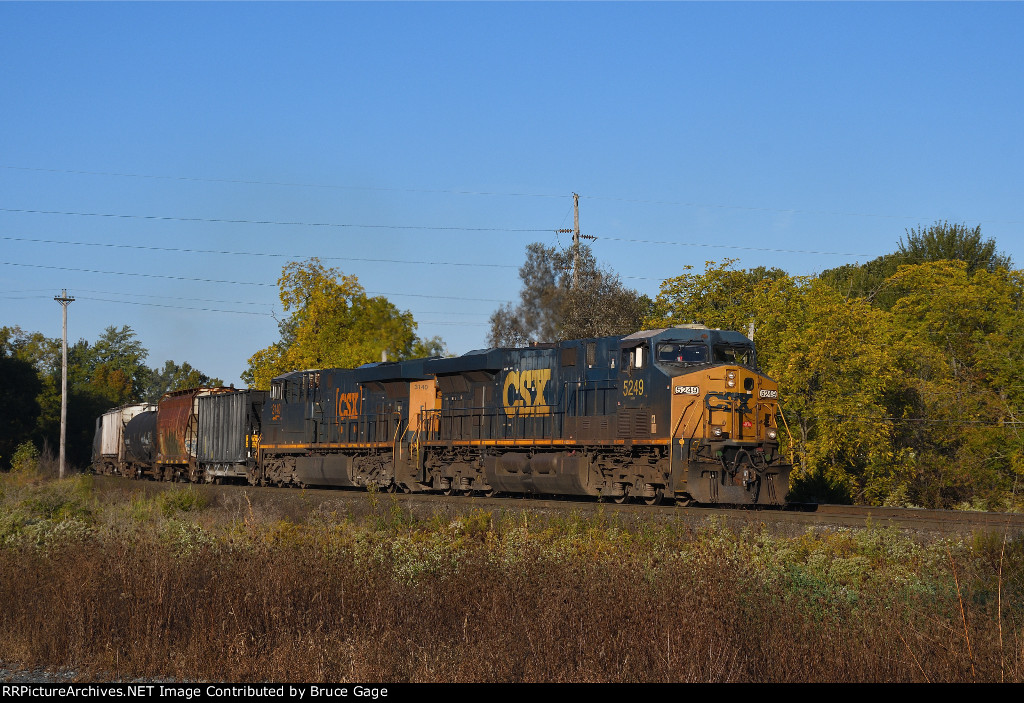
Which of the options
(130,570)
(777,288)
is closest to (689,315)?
(777,288)

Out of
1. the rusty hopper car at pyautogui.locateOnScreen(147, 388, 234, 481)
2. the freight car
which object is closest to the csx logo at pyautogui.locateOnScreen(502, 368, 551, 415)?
the freight car

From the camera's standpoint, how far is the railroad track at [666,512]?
46.4ft

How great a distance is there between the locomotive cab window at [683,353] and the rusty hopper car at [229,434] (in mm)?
17882

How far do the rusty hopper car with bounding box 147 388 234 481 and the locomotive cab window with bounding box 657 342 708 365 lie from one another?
20.4 m

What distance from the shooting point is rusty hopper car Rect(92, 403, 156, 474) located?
141 feet

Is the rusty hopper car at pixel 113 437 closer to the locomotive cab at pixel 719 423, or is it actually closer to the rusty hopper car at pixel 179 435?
the rusty hopper car at pixel 179 435

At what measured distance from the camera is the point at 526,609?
905cm

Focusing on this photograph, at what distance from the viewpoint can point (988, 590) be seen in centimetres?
956

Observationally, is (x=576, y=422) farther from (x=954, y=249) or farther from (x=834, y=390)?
(x=954, y=249)

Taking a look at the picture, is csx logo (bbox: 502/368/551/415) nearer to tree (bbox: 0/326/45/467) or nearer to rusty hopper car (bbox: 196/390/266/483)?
rusty hopper car (bbox: 196/390/266/483)

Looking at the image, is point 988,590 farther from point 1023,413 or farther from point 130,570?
point 1023,413

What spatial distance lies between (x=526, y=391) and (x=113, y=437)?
2964 centimetres
